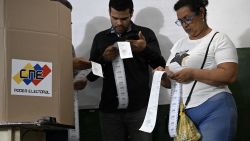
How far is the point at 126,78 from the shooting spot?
2.81 m

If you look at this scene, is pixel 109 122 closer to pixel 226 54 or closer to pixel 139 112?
pixel 139 112

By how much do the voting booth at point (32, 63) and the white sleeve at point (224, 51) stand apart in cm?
76

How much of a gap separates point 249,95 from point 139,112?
76cm

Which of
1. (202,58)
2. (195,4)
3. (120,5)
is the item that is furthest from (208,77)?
(120,5)

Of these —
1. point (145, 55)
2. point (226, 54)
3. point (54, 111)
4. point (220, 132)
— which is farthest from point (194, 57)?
point (54, 111)

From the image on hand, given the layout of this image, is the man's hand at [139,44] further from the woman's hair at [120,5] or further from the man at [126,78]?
the woman's hair at [120,5]

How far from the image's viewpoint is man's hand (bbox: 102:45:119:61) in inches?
107

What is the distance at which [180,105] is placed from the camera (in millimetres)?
2232

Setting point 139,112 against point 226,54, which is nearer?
point 226,54

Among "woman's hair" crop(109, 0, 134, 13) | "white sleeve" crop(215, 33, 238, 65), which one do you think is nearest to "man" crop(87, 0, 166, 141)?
"woman's hair" crop(109, 0, 134, 13)

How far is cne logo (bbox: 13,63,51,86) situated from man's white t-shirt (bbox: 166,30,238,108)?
0.73 metres

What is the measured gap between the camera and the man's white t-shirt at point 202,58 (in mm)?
2154

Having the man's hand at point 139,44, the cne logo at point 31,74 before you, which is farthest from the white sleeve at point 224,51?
the cne logo at point 31,74

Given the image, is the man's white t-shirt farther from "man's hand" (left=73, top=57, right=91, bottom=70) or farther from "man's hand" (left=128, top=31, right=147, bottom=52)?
"man's hand" (left=73, top=57, right=91, bottom=70)
